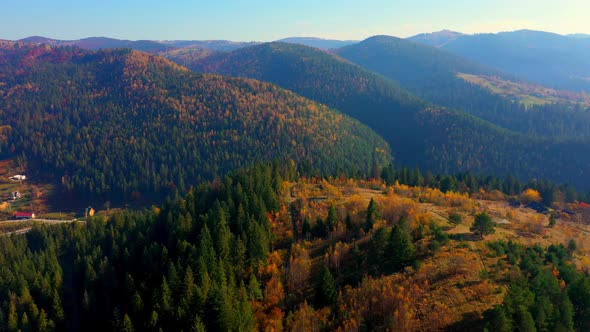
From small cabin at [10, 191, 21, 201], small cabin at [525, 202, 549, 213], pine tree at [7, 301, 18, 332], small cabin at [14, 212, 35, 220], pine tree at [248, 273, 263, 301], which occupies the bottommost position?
small cabin at [14, 212, 35, 220]

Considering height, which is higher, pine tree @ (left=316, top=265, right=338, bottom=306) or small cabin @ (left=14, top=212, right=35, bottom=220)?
pine tree @ (left=316, top=265, right=338, bottom=306)

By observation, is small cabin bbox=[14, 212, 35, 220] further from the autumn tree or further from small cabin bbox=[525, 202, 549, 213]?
small cabin bbox=[525, 202, 549, 213]

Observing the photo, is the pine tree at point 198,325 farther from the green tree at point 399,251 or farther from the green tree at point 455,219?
the green tree at point 455,219

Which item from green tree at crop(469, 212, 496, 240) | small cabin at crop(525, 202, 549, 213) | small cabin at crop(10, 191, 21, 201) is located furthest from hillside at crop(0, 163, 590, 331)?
small cabin at crop(10, 191, 21, 201)

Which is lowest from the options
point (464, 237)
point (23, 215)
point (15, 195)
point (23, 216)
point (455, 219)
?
point (23, 216)

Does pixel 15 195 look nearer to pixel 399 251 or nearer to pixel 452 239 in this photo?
pixel 399 251

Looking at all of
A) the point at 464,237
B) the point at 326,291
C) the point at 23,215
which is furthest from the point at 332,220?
the point at 23,215

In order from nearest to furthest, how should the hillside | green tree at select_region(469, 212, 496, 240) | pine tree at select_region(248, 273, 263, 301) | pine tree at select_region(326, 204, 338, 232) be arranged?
1. the hillside
2. pine tree at select_region(248, 273, 263, 301)
3. green tree at select_region(469, 212, 496, 240)
4. pine tree at select_region(326, 204, 338, 232)

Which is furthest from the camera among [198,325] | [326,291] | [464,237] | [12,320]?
[464,237]

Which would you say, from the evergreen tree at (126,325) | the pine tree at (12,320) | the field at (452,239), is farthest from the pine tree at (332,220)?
the pine tree at (12,320)
